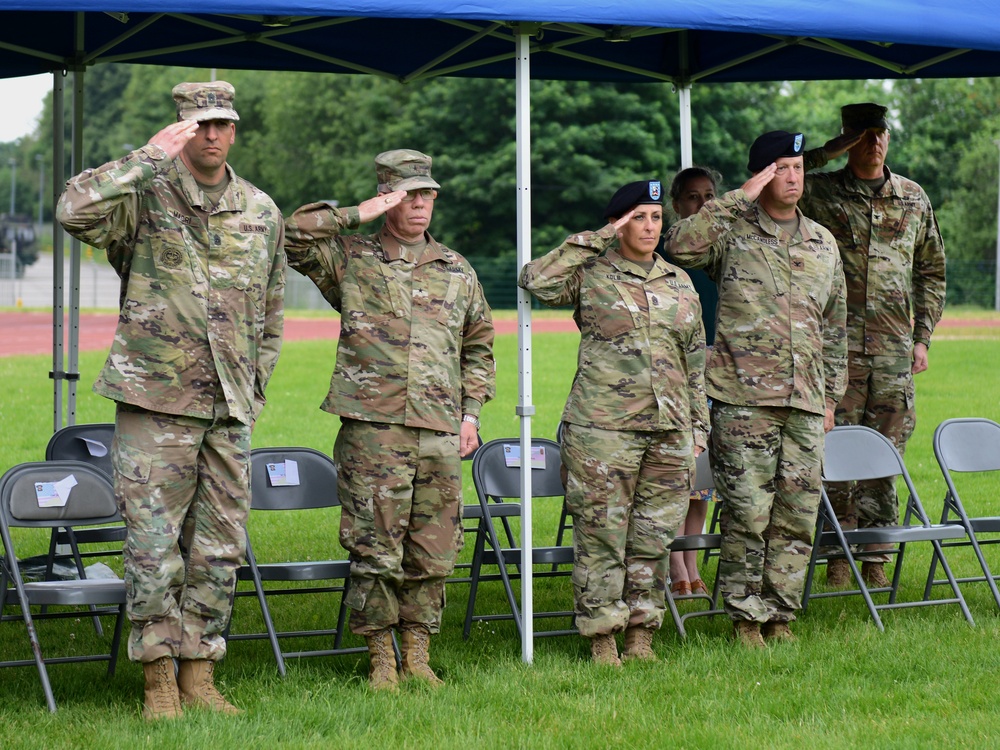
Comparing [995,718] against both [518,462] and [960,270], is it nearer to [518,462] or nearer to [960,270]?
[518,462]

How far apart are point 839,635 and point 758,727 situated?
1444 mm

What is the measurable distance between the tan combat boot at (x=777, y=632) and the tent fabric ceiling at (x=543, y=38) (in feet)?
8.56

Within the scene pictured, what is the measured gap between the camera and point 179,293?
489 centimetres

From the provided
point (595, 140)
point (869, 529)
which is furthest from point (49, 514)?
point (595, 140)

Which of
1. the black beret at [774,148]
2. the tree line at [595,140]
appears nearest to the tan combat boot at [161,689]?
the black beret at [774,148]

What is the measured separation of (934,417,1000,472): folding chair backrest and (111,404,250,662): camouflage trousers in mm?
3918

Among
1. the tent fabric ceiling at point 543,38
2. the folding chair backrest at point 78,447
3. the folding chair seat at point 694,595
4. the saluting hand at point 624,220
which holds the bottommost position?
the folding chair seat at point 694,595

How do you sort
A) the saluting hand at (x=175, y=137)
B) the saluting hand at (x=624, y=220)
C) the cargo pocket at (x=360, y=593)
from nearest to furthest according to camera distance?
the saluting hand at (x=175, y=137) < the cargo pocket at (x=360, y=593) < the saluting hand at (x=624, y=220)

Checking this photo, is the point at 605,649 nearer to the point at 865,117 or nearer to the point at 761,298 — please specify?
the point at 761,298

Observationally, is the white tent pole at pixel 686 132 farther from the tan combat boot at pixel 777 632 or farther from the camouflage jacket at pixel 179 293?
the camouflage jacket at pixel 179 293

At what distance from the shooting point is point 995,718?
16.3 ft

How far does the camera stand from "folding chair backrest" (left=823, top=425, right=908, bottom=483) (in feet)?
22.3

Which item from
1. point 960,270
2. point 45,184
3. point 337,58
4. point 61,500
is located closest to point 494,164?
point 960,270

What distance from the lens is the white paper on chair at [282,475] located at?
6145 millimetres
